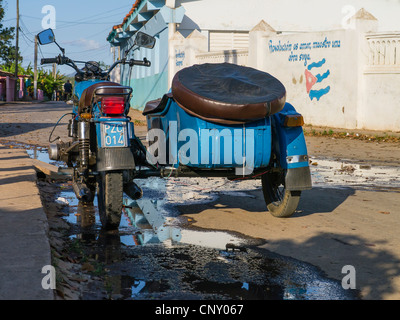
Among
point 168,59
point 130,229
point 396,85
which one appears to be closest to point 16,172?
point 130,229

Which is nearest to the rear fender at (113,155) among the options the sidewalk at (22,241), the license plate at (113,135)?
the license plate at (113,135)

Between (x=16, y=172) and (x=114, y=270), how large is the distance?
4435 millimetres

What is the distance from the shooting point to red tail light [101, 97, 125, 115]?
200 inches

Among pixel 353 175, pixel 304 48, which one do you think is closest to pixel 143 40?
pixel 353 175

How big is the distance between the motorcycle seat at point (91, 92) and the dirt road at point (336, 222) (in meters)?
1.52

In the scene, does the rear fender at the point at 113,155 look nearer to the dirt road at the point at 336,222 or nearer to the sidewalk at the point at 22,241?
the sidewalk at the point at 22,241

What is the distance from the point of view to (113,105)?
5.09 metres

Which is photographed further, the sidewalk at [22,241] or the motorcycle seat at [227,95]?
the motorcycle seat at [227,95]

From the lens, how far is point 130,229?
5.46m

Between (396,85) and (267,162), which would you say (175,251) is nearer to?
(267,162)

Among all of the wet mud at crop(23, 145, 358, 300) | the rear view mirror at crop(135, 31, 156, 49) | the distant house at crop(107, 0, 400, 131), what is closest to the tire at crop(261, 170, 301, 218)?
the wet mud at crop(23, 145, 358, 300)

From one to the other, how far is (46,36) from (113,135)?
2250mm

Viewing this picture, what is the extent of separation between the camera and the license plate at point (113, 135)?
16.5 feet
